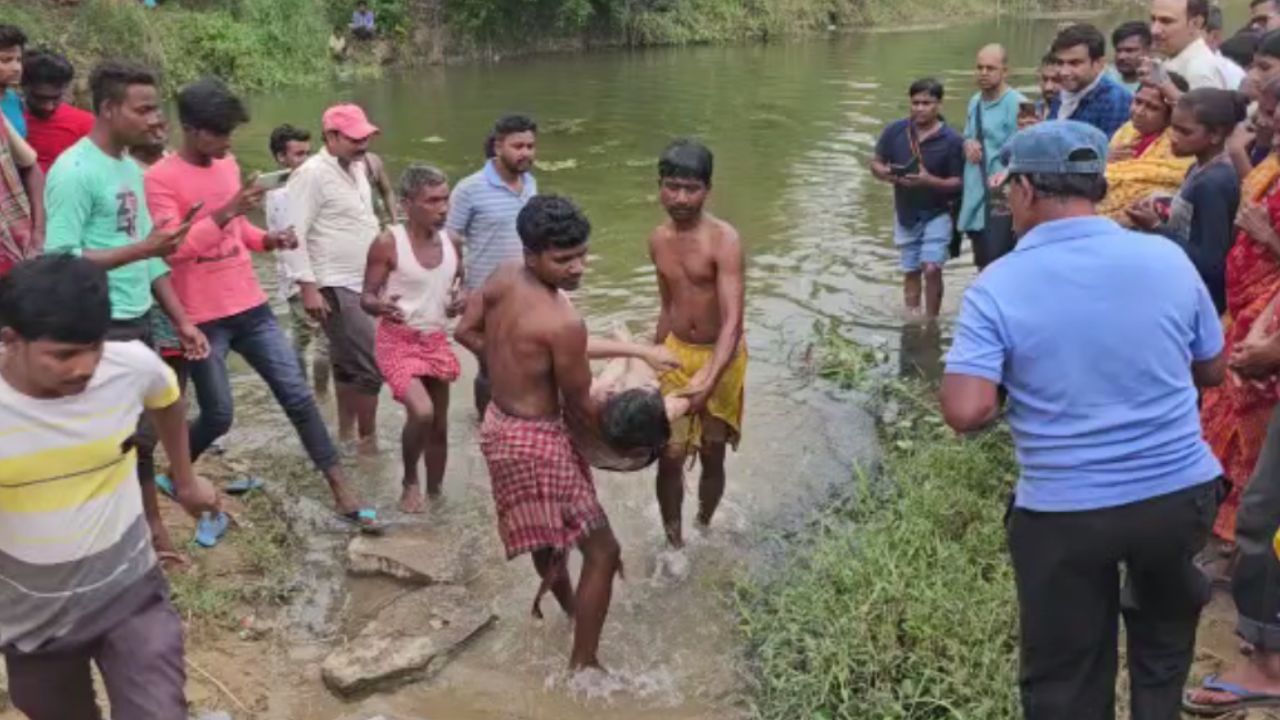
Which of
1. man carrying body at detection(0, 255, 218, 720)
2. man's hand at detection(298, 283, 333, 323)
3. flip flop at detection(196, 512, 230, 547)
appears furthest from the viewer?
man's hand at detection(298, 283, 333, 323)

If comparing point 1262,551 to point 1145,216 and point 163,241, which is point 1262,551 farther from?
point 163,241

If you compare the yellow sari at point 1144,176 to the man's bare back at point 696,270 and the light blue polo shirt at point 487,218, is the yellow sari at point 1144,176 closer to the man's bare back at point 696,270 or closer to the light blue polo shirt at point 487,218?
the man's bare back at point 696,270

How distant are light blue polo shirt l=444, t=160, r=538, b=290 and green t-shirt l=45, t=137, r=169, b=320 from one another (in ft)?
5.67

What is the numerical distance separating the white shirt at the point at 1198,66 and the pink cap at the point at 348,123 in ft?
13.3

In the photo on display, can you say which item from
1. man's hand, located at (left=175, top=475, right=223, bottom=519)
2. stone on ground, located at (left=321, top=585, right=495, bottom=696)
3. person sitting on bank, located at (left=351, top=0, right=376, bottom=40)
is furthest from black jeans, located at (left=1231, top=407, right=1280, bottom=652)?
person sitting on bank, located at (left=351, top=0, right=376, bottom=40)

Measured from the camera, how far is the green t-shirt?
13.2ft

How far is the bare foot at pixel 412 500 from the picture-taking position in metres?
5.42

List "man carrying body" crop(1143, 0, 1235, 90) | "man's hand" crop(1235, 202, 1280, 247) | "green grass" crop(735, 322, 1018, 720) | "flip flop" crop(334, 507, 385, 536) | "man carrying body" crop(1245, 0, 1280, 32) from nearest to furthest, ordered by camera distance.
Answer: "green grass" crop(735, 322, 1018, 720) → "man's hand" crop(1235, 202, 1280, 247) → "flip flop" crop(334, 507, 385, 536) → "man carrying body" crop(1143, 0, 1235, 90) → "man carrying body" crop(1245, 0, 1280, 32)

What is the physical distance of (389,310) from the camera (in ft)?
17.1

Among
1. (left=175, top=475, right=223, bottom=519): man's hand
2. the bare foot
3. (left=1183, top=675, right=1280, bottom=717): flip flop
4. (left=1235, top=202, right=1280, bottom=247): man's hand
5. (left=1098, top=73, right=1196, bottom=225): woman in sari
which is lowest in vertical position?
the bare foot

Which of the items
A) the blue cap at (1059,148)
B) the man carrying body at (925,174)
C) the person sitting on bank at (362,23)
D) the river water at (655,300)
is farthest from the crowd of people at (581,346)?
the person sitting on bank at (362,23)

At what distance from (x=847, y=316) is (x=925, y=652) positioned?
4.94 meters

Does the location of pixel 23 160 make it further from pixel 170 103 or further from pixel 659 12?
pixel 659 12

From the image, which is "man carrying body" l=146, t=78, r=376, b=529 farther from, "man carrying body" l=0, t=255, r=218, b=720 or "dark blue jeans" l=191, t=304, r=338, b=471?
"man carrying body" l=0, t=255, r=218, b=720
